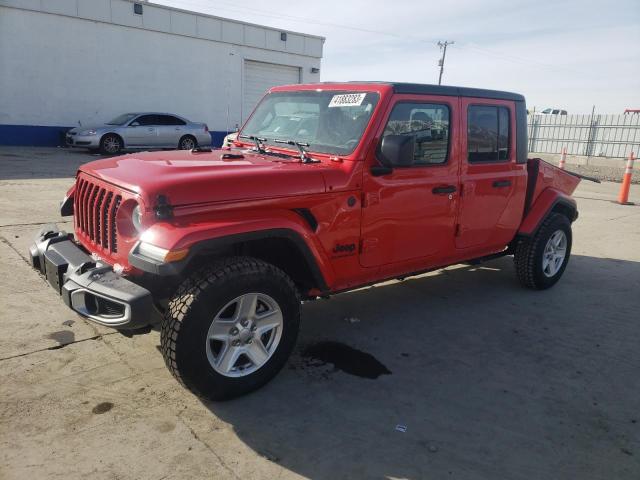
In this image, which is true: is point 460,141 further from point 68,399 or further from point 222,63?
point 222,63

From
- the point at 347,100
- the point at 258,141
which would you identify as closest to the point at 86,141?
the point at 258,141

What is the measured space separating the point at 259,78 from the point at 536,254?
66.9 feet

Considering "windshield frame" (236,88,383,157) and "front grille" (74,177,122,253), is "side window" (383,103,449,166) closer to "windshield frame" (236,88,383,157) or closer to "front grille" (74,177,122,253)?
"windshield frame" (236,88,383,157)

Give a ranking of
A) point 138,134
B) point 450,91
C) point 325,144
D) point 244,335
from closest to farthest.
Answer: point 244,335 → point 325,144 → point 450,91 → point 138,134

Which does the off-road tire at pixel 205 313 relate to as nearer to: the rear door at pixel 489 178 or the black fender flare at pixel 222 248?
the black fender flare at pixel 222 248

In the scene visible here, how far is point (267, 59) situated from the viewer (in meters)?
23.0

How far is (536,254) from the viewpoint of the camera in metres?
5.09

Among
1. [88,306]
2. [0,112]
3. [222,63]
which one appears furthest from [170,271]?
[222,63]

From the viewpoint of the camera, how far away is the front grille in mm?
3098

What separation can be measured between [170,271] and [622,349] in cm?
354

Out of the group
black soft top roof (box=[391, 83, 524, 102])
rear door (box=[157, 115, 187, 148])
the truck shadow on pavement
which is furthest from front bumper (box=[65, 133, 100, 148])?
black soft top roof (box=[391, 83, 524, 102])

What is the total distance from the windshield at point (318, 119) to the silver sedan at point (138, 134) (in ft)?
43.0

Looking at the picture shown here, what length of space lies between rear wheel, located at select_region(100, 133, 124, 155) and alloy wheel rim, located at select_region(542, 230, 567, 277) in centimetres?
1431

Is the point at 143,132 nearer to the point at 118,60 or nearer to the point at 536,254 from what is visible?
the point at 118,60
